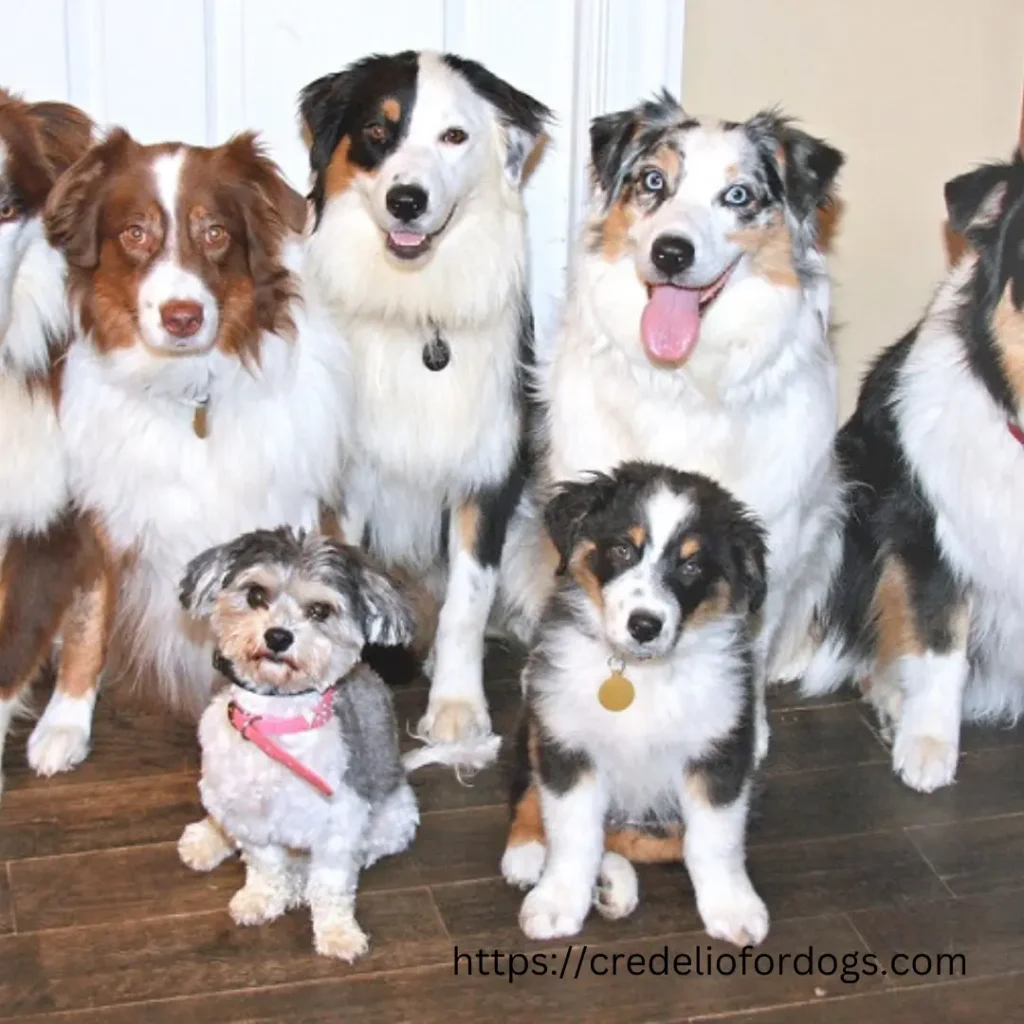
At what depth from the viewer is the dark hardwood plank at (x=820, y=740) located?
3439mm

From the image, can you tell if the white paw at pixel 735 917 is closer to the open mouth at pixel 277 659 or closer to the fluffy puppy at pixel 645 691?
the fluffy puppy at pixel 645 691

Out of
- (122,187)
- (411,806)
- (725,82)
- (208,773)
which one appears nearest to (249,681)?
(208,773)

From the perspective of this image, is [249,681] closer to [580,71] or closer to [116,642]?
[116,642]

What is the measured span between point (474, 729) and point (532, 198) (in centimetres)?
126

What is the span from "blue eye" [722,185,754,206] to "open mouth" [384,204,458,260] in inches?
21.9

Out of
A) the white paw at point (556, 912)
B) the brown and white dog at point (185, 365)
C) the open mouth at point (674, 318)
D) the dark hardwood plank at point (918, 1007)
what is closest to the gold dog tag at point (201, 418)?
the brown and white dog at point (185, 365)

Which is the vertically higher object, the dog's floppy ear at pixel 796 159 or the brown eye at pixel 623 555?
the dog's floppy ear at pixel 796 159

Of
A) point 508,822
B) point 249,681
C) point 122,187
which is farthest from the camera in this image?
point 508,822

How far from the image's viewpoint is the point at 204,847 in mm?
3008

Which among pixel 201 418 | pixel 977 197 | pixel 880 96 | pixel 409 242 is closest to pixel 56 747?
pixel 201 418

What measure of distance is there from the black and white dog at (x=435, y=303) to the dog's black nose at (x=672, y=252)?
46 centimetres

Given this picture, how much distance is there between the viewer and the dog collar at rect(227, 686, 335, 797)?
269cm

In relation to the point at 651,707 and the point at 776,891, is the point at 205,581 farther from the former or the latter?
the point at 776,891

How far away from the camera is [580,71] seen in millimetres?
3768
